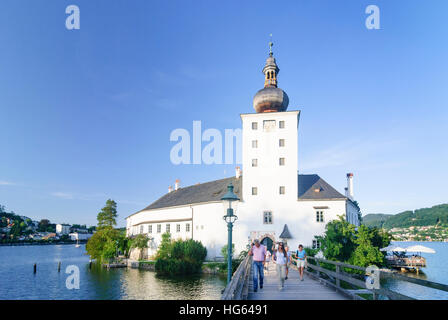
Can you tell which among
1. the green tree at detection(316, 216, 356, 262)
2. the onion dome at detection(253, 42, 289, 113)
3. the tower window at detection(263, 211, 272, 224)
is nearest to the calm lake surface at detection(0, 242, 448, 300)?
the green tree at detection(316, 216, 356, 262)

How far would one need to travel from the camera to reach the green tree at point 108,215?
68.5 meters

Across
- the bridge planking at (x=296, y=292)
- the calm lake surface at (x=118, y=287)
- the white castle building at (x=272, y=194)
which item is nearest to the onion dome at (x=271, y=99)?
the white castle building at (x=272, y=194)

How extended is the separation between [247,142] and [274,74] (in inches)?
395

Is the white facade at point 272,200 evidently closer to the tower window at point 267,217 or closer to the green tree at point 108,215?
the tower window at point 267,217

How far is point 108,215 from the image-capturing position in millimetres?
69000

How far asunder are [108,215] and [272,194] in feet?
153

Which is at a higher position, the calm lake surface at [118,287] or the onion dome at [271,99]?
the onion dome at [271,99]

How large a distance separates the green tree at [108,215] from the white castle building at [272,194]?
35.7 meters

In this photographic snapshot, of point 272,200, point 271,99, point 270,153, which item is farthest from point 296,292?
point 271,99
